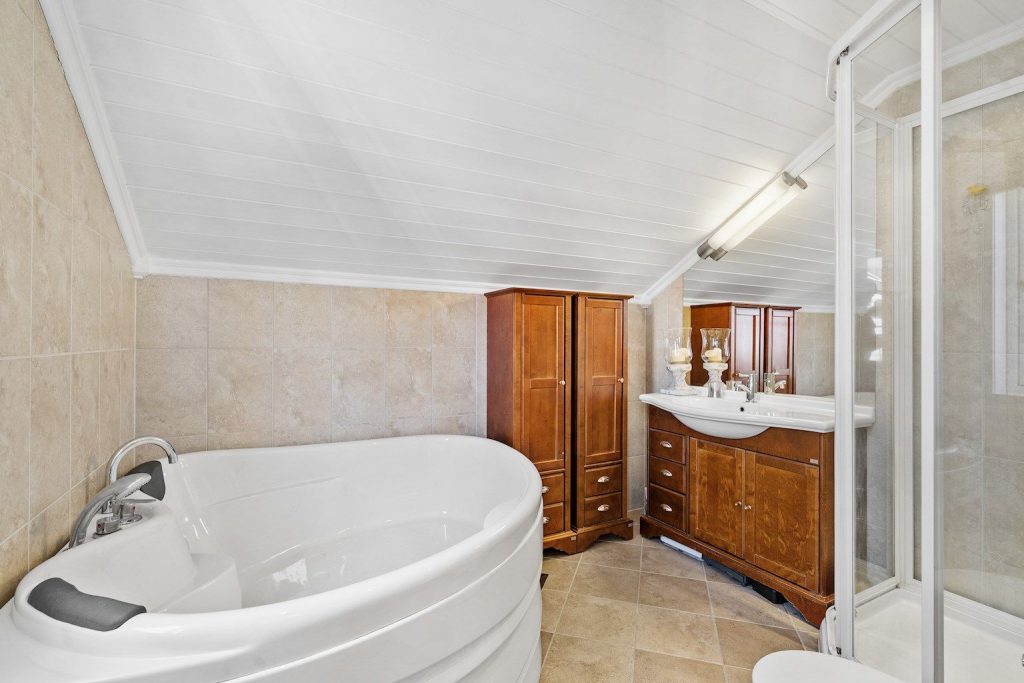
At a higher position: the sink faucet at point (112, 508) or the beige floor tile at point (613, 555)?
the sink faucet at point (112, 508)

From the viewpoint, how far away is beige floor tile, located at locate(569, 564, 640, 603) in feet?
7.18

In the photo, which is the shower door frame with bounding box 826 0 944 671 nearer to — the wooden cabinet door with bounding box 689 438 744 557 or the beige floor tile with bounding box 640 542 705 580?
the wooden cabinet door with bounding box 689 438 744 557

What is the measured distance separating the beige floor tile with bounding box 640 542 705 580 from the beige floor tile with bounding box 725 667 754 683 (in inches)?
27.3

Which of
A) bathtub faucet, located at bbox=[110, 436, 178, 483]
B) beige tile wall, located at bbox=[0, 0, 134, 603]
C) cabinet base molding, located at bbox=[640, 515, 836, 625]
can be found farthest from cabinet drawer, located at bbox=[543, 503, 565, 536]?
beige tile wall, located at bbox=[0, 0, 134, 603]

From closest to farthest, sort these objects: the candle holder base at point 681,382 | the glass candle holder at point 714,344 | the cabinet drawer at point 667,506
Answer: the cabinet drawer at point 667,506 → the glass candle holder at point 714,344 → the candle holder base at point 681,382

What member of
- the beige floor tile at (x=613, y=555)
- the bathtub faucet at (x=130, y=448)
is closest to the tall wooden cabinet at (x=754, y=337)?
the beige floor tile at (x=613, y=555)

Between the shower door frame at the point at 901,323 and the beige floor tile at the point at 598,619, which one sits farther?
the beige floor tile at the point at 598,619

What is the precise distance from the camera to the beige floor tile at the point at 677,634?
177cm

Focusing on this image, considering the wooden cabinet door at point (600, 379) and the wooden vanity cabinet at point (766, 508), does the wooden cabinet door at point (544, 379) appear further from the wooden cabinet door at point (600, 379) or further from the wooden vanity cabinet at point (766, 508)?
the wooden vanity cabinet at point (766, 508)

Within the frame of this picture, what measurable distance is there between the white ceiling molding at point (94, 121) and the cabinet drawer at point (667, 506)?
119 inches

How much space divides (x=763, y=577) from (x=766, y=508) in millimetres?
326

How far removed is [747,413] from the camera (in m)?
2.28

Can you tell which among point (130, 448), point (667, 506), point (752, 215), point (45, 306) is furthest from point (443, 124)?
point (667, 506)

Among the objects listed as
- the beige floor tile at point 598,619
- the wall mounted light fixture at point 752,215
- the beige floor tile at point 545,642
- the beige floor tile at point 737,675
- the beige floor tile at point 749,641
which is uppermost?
the wall mounted light fixture at point 752,215
